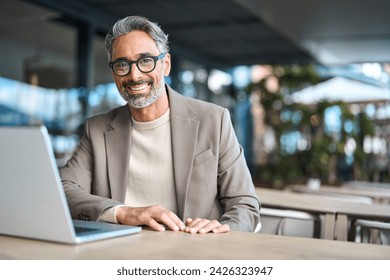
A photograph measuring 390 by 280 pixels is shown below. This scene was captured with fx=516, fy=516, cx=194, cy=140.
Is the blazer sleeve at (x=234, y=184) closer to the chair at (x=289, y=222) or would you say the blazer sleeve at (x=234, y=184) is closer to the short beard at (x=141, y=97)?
the short beard at (x=141, y=97)

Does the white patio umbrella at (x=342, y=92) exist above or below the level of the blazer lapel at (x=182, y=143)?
above

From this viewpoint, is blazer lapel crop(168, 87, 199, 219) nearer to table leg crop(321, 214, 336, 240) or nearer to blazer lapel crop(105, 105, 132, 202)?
blazer lapel crop(105, 105, 132, 202)

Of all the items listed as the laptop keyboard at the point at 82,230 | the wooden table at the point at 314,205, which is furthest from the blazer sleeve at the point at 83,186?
the wooden table at the point at 314,205

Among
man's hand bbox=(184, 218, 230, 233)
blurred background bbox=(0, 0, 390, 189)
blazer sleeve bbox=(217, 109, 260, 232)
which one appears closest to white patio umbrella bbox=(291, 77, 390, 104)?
blurred background bbox=(0, 0, 390, 189)

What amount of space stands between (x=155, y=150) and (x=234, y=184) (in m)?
0.37

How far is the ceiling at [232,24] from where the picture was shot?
627 cm

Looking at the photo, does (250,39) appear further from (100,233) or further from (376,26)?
(100,233)

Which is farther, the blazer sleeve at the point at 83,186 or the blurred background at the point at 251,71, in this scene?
the blurred background at the point at 251,71

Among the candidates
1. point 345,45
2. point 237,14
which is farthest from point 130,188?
point 345,45

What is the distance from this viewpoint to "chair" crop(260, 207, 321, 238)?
3008 millimetres

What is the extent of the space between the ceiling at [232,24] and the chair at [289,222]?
11.8ft

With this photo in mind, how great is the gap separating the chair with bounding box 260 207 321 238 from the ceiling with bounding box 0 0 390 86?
3584 mm

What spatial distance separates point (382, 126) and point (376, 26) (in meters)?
4.07

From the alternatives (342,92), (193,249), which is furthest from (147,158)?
(342,92)
